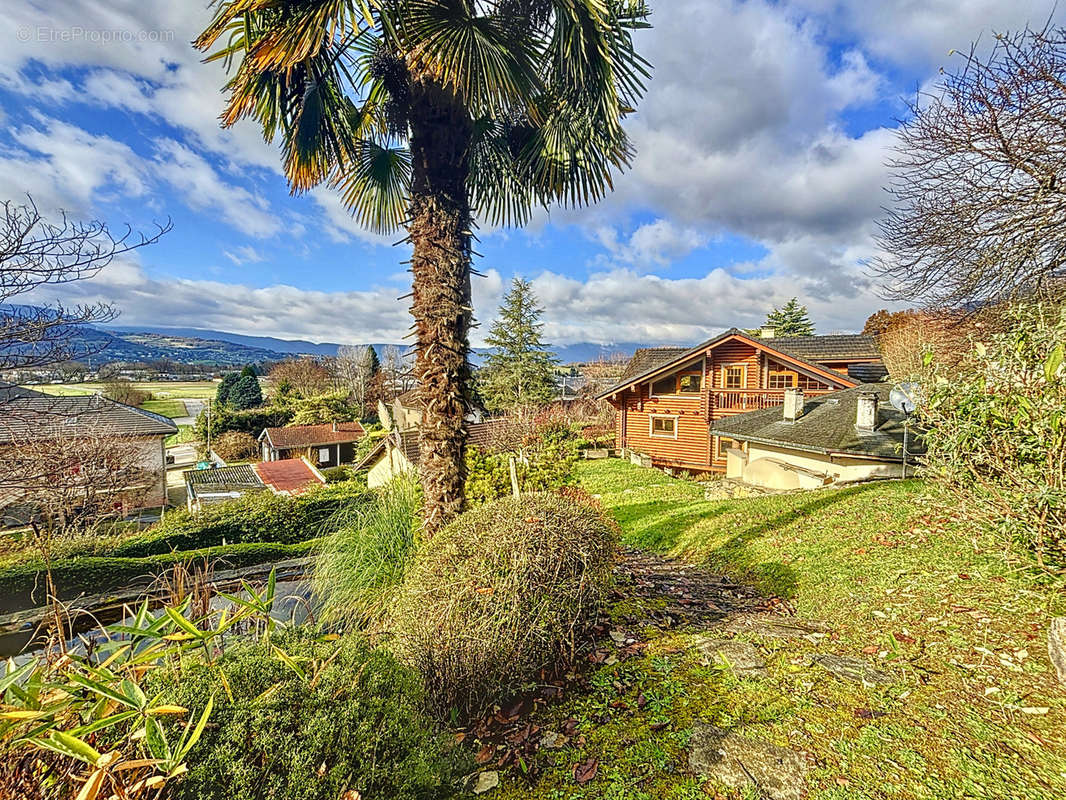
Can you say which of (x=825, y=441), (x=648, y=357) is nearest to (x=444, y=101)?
(x=825, y=441)

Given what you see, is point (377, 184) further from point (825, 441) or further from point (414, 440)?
point (825, 441)

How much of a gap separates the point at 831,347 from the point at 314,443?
2963 cm

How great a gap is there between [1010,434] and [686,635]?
2.67 meters

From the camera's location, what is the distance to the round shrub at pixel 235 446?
3048 cm

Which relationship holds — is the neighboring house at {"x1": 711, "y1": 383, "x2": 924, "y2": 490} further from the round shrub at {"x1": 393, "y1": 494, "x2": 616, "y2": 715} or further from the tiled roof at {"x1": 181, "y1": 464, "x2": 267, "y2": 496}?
the tiled roof at {"x1": 181, "y1": 464, "x2": 267, "y2": 496}

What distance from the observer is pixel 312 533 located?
47.8 feet

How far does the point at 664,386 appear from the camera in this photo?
19125mm

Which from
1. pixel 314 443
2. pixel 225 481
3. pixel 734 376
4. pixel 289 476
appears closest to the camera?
pixel 734 376

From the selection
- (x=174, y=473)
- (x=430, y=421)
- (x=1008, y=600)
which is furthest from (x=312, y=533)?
(x=174, y=473)

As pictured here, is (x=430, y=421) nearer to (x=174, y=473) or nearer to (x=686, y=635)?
(x=686, y=635)

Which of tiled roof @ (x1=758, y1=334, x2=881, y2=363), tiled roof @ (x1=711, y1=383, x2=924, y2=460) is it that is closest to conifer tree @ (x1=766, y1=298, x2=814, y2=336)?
tiled roof @ (x1=758, y1=334, x2=881, y2=363)

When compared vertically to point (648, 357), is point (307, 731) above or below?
below

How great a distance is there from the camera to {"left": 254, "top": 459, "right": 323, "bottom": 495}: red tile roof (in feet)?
61.6

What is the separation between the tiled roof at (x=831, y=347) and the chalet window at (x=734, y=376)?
311 centimetres
